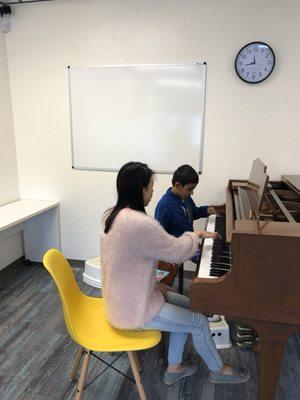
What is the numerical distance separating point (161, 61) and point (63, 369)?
7.74 feet

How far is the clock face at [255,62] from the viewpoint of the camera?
2.37 meters

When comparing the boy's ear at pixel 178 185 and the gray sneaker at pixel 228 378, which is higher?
the boy's ear at pixel 178 185

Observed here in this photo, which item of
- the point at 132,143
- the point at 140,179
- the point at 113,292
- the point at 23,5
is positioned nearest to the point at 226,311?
the point at 113,292

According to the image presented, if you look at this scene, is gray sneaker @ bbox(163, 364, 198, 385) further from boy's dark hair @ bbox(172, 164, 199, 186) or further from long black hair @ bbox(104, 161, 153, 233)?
boy's dark hair @ bbox(172, 164, 199, 186)

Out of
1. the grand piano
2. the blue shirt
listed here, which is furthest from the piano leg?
the blue shirt

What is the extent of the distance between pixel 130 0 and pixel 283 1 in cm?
118

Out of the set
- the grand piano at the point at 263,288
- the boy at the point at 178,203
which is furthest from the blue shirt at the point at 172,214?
the grand piano at the point at 263,288

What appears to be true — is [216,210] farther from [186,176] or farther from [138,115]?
[138,115]

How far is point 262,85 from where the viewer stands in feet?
8.06

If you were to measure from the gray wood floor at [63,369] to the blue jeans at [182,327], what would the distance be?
0.18m

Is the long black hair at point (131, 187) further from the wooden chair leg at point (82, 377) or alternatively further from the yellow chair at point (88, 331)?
the wooden chair leg at point (82, 377)

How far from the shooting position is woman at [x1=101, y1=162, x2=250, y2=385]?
1.29 m

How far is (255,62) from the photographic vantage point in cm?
240

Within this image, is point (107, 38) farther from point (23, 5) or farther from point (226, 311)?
point (226, 311)
